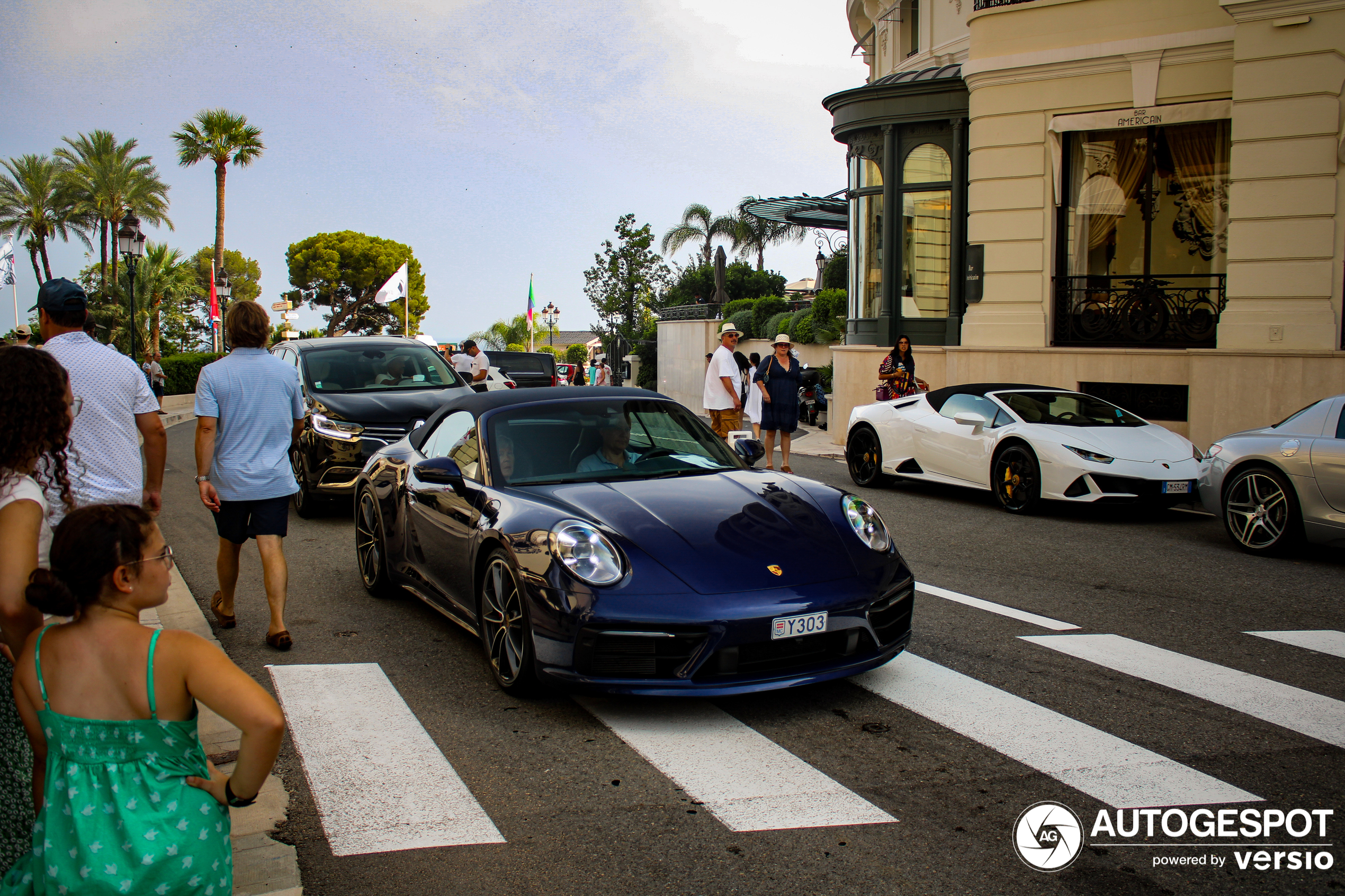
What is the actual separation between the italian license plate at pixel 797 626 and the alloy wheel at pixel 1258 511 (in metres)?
5.49

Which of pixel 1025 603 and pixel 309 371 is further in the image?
pixel 309 371

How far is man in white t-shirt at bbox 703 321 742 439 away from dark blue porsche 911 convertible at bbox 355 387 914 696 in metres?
7.23

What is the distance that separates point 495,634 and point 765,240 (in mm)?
52683

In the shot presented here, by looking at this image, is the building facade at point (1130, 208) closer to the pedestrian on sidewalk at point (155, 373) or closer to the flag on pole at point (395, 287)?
the flag on pole at point (395, 287)

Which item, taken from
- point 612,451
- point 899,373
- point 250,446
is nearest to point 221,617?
point 250,446

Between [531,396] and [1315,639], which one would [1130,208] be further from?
[531,396]

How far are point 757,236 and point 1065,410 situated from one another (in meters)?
46.2

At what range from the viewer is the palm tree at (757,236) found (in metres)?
54.6

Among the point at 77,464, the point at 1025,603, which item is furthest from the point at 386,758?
the point at 1025,603

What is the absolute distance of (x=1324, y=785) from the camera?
12.7 feet

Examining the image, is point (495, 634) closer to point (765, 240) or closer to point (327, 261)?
point (765, 240)

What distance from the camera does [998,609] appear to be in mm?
6586

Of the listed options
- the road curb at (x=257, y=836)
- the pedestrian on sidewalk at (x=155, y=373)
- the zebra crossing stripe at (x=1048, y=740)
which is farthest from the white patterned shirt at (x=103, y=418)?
the pedestrian on sidewalk at (x=155, y=373)

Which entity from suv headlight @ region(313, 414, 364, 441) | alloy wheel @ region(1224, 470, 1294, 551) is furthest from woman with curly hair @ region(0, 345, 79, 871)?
alloy wheel @ region(1224, 470, 1294, 551)
